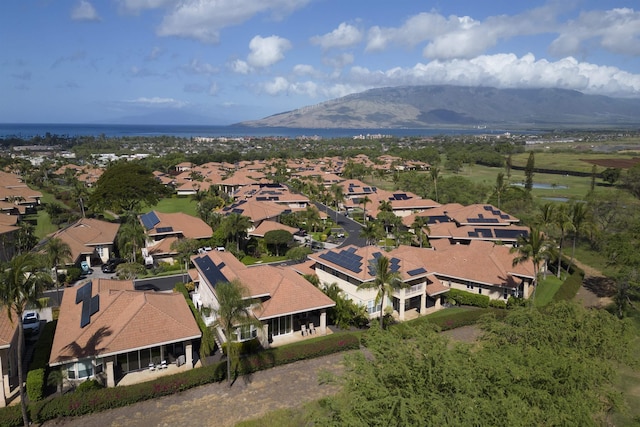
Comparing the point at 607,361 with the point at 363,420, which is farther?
the point at 607,361

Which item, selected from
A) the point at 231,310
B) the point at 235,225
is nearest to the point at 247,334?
the point at 231,310

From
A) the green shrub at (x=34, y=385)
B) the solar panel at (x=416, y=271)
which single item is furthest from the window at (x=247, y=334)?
the solar panel at (x=416, y=271)

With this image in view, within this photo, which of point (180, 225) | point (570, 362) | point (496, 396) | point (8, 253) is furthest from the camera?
point (180, 225)

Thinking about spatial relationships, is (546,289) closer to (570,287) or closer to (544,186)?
(570,287)

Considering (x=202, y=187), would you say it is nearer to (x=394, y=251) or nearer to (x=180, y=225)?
(x=180, y=225)

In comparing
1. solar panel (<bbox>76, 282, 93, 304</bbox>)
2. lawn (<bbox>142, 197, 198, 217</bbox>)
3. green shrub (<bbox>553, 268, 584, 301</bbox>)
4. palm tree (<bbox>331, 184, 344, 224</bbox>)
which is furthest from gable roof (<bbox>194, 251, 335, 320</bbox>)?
palm tree (<bbox>331, 184, 344, 224</bbox>)

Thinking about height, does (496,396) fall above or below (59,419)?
above

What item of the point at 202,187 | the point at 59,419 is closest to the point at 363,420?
the point at 59,419
